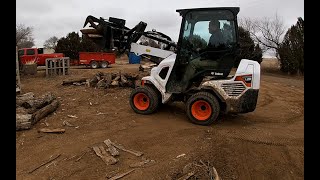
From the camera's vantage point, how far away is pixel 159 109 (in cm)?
784

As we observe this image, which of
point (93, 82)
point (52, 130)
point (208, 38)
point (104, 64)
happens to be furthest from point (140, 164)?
point (104, 64)

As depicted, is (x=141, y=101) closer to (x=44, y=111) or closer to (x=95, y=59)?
(x=44, y=111)

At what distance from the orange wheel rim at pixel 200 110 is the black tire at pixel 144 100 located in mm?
1165

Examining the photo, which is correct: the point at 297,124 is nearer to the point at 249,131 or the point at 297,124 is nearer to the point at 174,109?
the point at 249,131

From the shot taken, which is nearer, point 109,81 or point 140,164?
point 140,164

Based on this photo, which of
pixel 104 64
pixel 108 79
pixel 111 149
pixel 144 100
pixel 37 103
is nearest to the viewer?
pixel 111 149

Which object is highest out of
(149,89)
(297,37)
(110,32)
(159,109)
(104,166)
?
(297,37)

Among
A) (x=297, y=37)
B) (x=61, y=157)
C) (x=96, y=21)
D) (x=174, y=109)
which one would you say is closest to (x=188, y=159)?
(x=61, y=157)

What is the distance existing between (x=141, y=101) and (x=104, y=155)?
3034 millimetres

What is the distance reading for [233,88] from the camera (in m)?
6.39

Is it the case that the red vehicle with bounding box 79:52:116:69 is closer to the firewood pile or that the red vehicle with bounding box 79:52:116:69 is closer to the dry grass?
the firewood pile

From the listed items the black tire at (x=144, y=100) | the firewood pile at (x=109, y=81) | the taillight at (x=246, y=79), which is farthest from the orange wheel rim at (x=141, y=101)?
the firewood pile at (x=109, y=81)

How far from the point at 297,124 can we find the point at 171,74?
3.29 m

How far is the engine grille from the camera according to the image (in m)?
6.34
